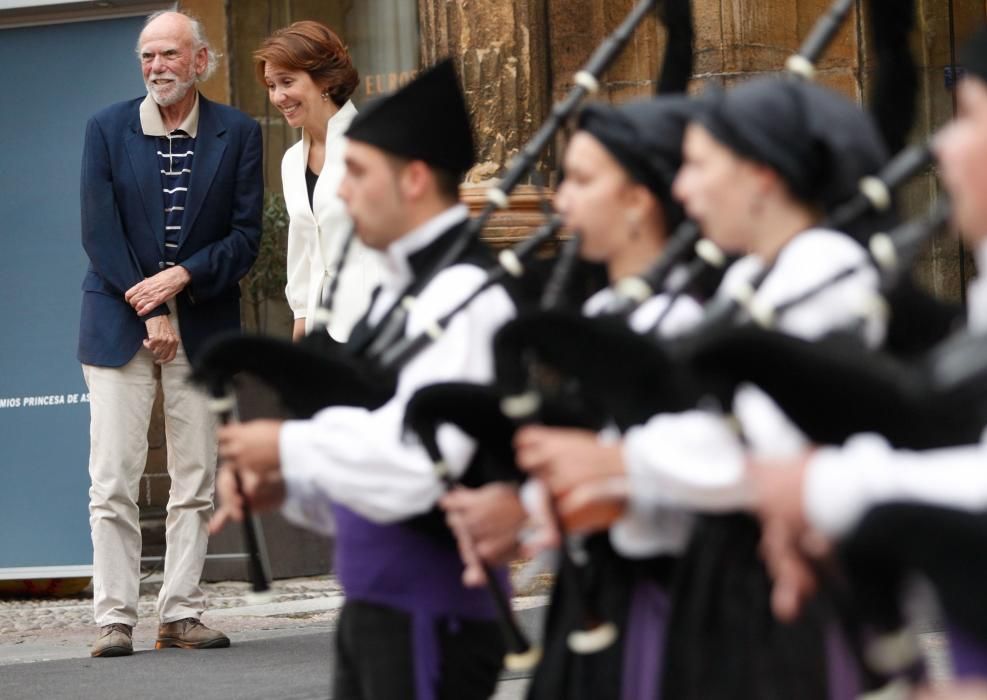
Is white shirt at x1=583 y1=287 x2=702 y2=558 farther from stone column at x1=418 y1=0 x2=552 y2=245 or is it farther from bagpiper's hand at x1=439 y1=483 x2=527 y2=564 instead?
stone column at x1=418 y1=0 x2=552 y2=245

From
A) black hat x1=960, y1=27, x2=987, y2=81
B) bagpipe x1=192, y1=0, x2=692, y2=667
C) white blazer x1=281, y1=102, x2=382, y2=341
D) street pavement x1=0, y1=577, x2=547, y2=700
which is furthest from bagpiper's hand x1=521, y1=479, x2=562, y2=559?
white blazer x1=281, y1=102, x2=382, y2=341

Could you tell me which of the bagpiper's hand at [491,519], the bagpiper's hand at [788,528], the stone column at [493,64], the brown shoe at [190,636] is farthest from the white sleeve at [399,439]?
the stone column at [493,64]

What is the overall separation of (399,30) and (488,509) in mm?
8202

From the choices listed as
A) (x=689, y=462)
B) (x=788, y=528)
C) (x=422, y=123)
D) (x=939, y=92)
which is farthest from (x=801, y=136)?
(x=939, y=92)

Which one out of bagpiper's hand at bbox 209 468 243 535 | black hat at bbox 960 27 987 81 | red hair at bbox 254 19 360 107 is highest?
red hair at bbox 254 19 360 107

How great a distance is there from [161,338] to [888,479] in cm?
526

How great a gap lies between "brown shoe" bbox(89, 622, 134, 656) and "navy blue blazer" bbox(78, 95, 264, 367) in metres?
0.94

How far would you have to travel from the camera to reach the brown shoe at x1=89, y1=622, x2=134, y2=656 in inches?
295

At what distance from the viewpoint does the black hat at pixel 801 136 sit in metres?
3.16

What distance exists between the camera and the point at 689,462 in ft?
9.77

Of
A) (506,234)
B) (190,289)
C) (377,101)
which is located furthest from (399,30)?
(377,101)

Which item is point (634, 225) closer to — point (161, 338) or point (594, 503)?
point (594, 503)

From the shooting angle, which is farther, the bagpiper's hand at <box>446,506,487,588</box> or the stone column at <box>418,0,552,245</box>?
the stone column at <box>418,0,552,245</box>

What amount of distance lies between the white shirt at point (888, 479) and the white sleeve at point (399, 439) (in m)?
1.19
